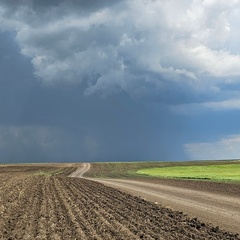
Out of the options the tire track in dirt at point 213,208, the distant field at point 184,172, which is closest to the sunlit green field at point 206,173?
the distant field at point 184,172

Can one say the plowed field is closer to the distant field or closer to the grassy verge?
the distant field

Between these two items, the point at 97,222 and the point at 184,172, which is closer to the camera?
the point at 97,222

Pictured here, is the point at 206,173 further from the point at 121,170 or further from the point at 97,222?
the point at 97,222

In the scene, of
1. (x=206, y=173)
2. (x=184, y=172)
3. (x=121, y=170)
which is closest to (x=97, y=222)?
(x=206, y=173)

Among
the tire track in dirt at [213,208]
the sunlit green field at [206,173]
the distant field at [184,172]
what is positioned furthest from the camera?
the distant field at [184,172]

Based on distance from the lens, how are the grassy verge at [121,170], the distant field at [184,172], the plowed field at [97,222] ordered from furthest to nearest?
the grassy verge at [121,170], the distant field at [184,172], the plowed field at [97,222]

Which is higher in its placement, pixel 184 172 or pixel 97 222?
pixel 184 172

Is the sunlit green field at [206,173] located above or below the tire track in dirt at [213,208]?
above

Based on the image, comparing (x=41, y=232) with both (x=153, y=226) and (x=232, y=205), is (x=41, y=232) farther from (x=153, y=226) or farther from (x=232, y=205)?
(x=232, y=205)

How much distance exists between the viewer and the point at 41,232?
17.1 meters

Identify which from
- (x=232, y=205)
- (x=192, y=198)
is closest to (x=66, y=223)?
(x=232, y=205)

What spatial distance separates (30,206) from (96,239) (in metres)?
11.7

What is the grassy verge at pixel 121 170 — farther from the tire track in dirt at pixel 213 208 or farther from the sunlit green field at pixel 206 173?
the tire track in dirt at pixel 213 208

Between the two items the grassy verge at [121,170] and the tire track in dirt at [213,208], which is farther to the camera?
the grassy verge at [121,170]
